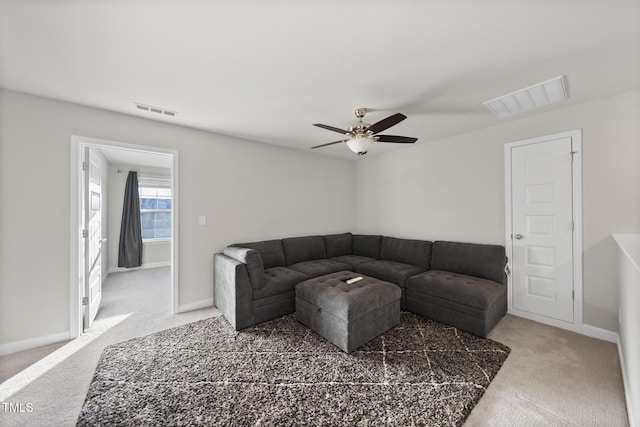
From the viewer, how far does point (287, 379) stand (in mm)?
1938

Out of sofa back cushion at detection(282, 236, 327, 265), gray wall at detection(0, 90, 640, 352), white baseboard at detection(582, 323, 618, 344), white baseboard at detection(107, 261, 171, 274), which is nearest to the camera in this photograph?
gray wall at detection(0, 90, 640, 352)

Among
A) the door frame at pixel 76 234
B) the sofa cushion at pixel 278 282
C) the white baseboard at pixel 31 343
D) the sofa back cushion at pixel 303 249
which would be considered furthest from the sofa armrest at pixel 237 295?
the white baseboard at pixel 31 343

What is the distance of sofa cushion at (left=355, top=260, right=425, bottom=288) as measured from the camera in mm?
3359

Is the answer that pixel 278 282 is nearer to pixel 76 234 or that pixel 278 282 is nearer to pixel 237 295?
pixel 237 295

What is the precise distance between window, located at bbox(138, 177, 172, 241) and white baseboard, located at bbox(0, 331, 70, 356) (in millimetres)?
3873

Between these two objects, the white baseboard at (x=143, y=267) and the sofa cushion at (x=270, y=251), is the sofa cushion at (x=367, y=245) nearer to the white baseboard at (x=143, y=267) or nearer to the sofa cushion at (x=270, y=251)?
the sofa cushion at (x=270, y=251)

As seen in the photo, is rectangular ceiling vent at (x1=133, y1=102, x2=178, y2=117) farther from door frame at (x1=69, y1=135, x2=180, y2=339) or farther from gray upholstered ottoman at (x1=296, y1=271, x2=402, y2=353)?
gray upholstered ottoman at (x1=296, y1=271, x2=402, y2=353)

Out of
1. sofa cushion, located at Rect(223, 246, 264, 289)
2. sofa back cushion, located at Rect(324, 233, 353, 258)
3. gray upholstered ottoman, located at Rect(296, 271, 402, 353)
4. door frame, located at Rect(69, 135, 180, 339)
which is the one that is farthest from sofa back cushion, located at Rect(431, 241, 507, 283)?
door frame, located at Rect(69, 135, 180, 339)

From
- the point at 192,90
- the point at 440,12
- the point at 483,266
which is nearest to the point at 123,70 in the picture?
the point at 192,90

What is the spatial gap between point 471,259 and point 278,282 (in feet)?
8.24

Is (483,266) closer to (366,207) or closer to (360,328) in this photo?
(360,328)

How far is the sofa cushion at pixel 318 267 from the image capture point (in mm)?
3485

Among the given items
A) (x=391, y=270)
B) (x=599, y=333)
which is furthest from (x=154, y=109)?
(x=599, y=333)

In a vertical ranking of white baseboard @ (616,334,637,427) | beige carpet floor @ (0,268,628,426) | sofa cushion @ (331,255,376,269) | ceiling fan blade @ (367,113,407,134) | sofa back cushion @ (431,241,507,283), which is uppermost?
ceiling fan blade @ (367,113,407,134)
